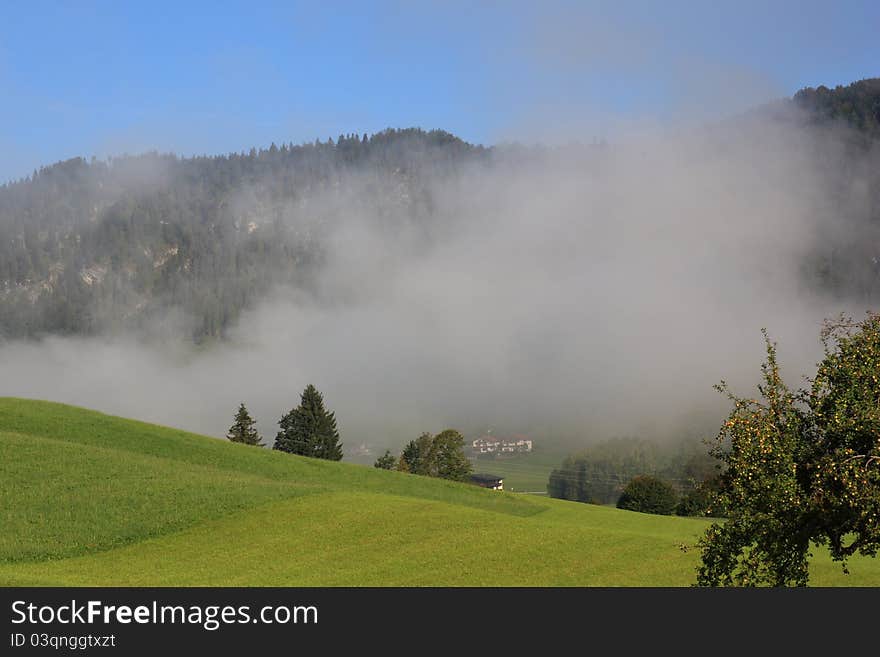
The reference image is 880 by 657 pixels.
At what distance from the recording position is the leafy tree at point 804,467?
2475 centimetres

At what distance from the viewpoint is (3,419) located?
93.8 m

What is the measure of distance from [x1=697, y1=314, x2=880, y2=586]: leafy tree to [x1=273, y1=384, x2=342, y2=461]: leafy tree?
130604 mm

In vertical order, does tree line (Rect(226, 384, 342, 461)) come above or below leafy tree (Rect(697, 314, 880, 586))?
below

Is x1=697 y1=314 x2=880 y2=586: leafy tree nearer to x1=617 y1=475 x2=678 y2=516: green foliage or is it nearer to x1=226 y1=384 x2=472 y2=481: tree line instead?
x1=617 y1=475 x2=678 y2=516: green foliage

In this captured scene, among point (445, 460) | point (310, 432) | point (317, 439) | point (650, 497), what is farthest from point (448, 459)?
point (650, 497)

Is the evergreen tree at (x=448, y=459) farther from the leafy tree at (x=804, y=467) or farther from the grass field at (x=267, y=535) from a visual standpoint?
the leafy tree at (x=804, y=467)

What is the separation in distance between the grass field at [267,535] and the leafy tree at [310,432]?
220ft

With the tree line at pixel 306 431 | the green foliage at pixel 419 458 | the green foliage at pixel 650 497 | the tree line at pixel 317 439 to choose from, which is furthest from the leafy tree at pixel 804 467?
the green foliage at pixel 419 458

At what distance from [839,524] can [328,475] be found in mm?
68435

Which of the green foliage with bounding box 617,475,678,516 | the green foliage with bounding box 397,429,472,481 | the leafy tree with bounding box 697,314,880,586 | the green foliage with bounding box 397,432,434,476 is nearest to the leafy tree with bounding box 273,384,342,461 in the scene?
the green foliage with bounding box 397,432,434,476

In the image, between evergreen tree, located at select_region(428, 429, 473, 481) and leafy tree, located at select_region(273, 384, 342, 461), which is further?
evergreen tree, located at select_region(428, 429, 473, 481)

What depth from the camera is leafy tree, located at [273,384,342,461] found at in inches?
6078
